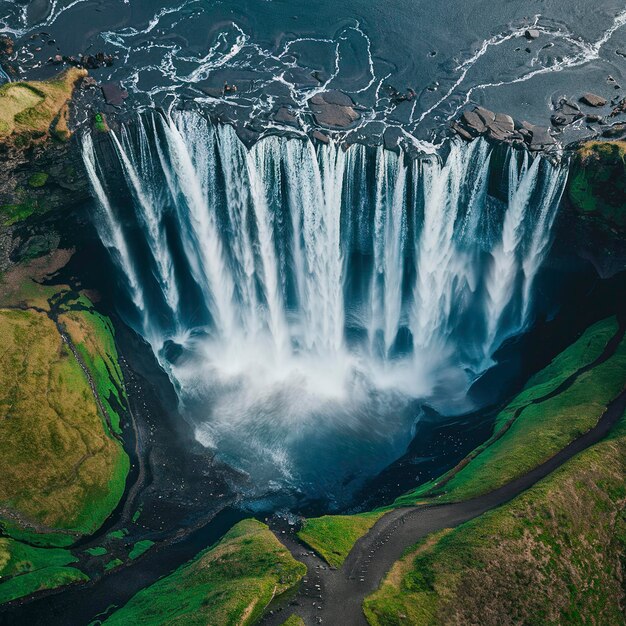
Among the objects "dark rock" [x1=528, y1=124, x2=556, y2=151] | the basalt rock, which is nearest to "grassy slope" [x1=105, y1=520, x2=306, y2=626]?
the basalt rock

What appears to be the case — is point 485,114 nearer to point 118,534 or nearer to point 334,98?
point 334,98

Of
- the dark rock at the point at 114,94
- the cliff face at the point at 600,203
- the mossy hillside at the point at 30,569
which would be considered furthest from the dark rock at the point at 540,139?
the mossy hillside at the point at 30,569

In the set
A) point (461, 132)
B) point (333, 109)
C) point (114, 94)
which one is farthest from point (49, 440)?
point (461, 132)

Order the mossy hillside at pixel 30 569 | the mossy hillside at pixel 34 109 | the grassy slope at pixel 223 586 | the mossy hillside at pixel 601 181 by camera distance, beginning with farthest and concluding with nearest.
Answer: the mossy hillside at pixel 601 181 < the mossy hillside at pixel 34 109 < the mossy hillside at pixel 30 569 < the grassy slope at pixel 223 586

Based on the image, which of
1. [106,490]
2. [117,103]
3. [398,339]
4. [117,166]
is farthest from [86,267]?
[398,339]

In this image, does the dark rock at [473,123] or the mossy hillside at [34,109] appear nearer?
the mossy hillside at [34,109]

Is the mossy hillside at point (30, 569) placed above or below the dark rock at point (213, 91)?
below

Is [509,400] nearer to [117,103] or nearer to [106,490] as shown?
[106,490]

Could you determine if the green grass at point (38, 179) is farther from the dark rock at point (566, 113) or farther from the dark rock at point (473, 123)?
the dark rock at point (566, 113)
